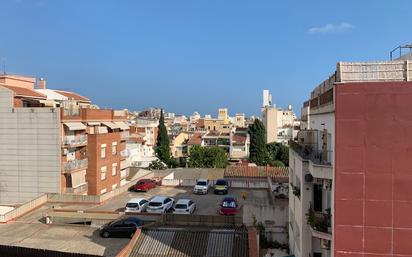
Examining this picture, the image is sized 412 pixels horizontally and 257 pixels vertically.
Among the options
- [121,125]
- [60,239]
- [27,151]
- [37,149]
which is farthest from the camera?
[121,125]

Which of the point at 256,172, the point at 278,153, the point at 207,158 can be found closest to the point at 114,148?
the point at 256,172

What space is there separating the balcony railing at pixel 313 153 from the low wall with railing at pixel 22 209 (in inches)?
763

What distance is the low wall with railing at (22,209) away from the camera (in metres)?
25.4

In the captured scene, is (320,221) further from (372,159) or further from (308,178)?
(372,159)

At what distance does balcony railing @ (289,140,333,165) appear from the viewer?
14625mm

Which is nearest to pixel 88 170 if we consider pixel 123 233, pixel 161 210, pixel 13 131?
pixel 13 131

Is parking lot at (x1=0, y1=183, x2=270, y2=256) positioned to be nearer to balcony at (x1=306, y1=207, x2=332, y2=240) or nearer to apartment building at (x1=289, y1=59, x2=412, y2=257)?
balcony at (x1=306, y1=207, x2=332, y2=240)

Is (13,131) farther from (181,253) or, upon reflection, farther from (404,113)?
(404,113)

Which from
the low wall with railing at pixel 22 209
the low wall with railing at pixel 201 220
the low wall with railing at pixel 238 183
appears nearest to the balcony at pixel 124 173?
the low wall with railing at pixel 238 183

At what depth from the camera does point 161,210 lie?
2705 cm

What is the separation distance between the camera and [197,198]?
3231 cm

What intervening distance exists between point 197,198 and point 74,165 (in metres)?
11.3

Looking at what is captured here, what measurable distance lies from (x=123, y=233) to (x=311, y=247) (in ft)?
38.3

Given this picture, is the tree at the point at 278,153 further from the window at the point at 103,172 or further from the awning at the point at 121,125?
the window at the point at 103,172
